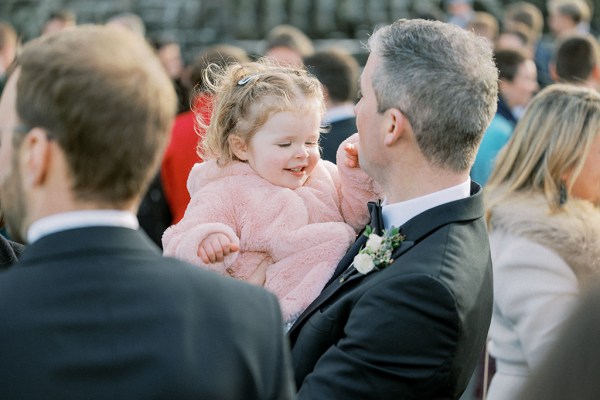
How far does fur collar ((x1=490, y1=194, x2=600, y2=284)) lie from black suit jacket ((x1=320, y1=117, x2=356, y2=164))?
162cm

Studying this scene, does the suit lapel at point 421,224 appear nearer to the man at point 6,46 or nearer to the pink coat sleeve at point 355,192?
the pink coat sleeve at point 355,192

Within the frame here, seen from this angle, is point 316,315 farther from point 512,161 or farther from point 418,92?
point 512,161

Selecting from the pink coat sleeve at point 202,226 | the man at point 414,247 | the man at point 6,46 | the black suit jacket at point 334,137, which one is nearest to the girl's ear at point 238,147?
the pink coat sleeve at point 202,226

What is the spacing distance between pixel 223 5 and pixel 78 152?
15359mm

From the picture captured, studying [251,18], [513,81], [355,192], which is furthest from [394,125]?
[251,18]

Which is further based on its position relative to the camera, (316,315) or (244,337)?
(316,315)

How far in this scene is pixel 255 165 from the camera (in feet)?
11.1

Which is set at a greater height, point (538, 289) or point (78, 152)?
point (78, 152)

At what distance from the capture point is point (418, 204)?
123 inches

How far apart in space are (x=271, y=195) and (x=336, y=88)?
139 inches

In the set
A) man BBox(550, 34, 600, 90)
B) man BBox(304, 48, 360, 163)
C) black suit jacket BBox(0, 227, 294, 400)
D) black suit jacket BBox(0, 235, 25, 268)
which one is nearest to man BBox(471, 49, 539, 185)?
man BBox(550, 34, 600, 90)

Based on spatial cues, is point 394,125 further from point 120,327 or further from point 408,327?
point 120,327

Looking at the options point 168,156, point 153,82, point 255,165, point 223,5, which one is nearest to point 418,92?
point 255,165

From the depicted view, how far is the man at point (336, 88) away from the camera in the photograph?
6.14m
